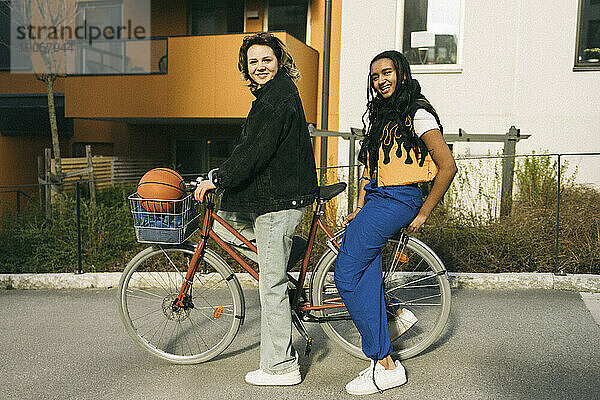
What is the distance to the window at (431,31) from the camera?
10320mm

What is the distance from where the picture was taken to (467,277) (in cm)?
546

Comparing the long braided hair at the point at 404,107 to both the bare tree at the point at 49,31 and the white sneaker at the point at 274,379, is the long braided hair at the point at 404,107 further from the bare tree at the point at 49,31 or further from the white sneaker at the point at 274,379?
the bare tree at the point at 49,31

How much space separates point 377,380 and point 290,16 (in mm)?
9781

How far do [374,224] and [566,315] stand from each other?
7.83 ft

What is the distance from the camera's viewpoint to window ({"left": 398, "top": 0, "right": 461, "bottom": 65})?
1032 centimetres

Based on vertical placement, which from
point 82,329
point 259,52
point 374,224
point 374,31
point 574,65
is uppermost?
point 374,31

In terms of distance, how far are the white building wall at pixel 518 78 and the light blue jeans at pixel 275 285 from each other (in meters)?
7.42

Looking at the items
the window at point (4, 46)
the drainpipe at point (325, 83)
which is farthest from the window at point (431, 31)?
the window at point (4, 46)

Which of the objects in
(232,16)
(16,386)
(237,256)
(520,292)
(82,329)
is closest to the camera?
(16,386)

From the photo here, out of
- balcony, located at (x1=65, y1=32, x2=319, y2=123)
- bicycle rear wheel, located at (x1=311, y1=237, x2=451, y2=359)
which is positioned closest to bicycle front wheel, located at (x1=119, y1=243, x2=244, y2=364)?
bicycle rear wheel, located at (x1=311, y1=237, x2=451, y2=359)

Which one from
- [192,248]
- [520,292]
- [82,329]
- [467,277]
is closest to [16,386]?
[82,329]

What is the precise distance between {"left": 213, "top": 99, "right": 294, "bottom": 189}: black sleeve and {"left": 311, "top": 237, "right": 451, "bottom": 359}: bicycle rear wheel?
2.71 ft

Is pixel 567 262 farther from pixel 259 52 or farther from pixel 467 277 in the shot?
pixel 259 52

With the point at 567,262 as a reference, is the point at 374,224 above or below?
above
